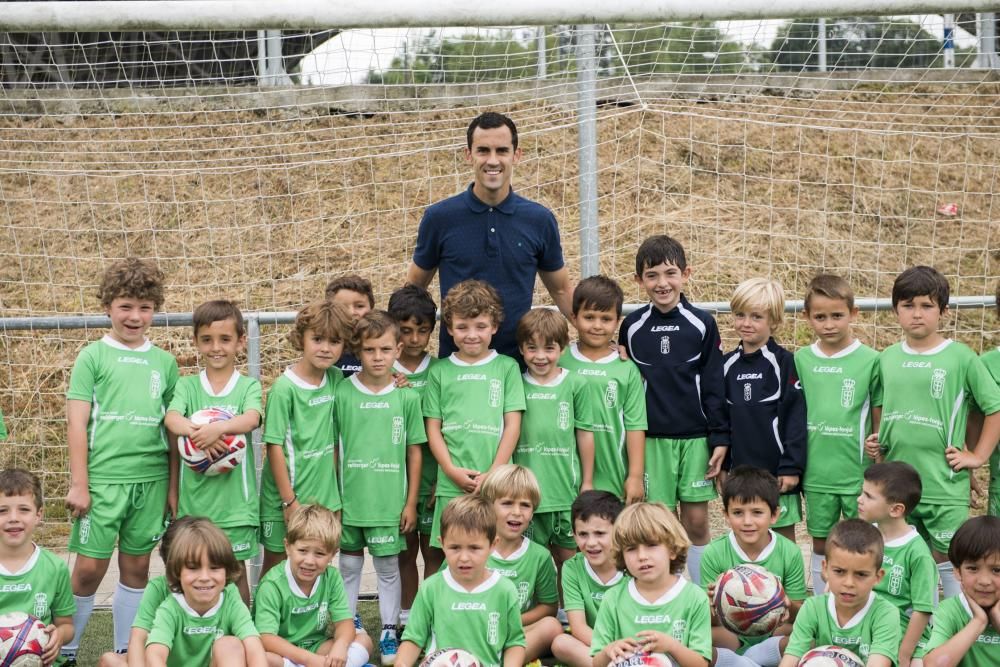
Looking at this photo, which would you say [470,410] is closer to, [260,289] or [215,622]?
[215,622]

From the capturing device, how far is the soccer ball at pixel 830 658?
4047 mm

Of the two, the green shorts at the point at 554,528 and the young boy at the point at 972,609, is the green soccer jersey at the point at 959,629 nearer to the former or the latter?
the young boy at the point at 972,609

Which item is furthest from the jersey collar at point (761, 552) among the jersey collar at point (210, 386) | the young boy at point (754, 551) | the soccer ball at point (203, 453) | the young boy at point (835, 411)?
the jersey collar at point (210, 386)

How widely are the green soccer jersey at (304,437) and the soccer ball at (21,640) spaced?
1.10m

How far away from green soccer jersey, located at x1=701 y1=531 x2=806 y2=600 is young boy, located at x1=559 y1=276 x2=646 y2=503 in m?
0.41

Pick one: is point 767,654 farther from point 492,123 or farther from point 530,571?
point 492,123

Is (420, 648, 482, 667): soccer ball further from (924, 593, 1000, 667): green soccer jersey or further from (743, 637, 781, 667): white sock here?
(924, 593, 1000, 667): green soccer jersey

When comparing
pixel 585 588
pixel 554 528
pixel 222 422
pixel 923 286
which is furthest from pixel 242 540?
pixel 923 286

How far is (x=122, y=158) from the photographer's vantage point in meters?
9.52

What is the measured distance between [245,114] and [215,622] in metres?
5.88

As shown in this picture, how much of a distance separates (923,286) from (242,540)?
3.06m

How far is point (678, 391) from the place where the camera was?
16.3 feet

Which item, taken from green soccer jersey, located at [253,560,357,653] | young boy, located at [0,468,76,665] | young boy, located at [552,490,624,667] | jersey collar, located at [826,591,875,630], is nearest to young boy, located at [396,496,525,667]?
young boy, located at [552,490,624,667]

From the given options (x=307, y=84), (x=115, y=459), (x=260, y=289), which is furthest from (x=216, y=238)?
(x=115, y=459)
